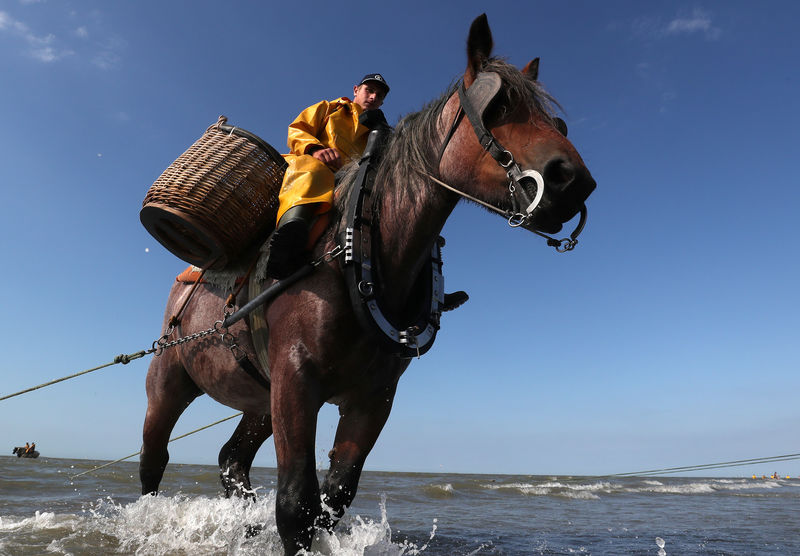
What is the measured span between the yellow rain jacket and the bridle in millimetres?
614

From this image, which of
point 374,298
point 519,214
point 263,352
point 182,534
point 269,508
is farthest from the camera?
point 182,534

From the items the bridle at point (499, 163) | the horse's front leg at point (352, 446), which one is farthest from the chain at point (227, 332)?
the horse's front leg at point (352, 446)

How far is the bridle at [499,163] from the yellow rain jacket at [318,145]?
2.02 ft

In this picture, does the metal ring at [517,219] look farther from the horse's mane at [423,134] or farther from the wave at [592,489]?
the wave at [592,489]

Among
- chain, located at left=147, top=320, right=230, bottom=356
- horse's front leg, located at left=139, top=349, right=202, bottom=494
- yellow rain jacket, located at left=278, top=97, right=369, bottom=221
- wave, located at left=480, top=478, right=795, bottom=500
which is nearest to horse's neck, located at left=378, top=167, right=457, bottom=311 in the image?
yellow rain jacket, located at left=278, top=97, right=369, bottom=221

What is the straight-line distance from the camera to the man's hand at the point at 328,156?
2.85 meters

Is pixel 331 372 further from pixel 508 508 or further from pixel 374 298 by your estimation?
pixel 508 508

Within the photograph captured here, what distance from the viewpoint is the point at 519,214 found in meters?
1.97

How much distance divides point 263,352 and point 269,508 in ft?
4.65

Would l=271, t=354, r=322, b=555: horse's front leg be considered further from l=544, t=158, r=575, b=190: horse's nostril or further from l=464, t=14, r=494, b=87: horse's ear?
l=464, t=14, r=494, b=87: horse's ear

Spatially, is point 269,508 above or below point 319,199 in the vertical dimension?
below

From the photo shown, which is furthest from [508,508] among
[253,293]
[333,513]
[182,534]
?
[253,293]

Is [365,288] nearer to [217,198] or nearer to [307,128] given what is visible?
[217,198]

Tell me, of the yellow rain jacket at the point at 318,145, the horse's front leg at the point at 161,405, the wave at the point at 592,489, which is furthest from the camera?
the wave at the point at 592,489
